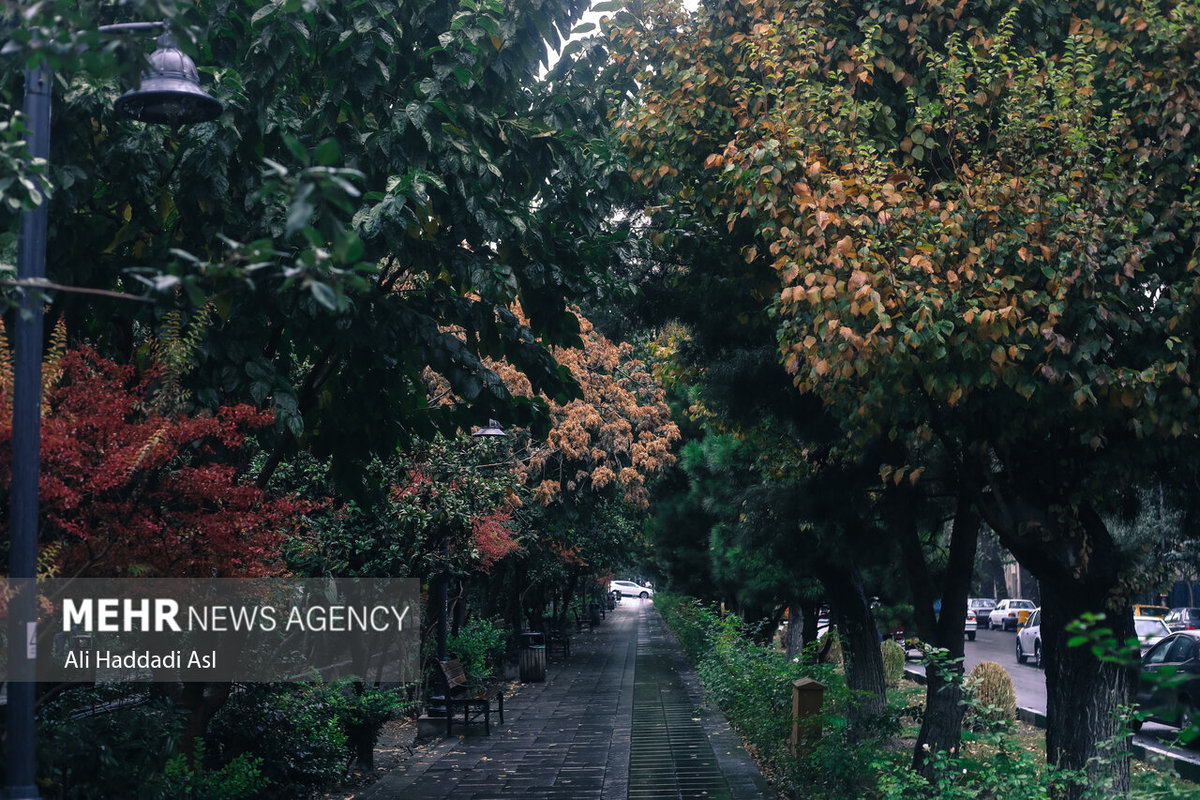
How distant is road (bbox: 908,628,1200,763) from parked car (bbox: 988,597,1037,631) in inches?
21.1

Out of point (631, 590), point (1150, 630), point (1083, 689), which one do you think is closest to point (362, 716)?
point (1083, 689)

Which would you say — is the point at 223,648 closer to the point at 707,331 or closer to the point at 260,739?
the point at 260,739

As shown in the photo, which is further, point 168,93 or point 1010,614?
point 1010,614

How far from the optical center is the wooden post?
10.3 meters

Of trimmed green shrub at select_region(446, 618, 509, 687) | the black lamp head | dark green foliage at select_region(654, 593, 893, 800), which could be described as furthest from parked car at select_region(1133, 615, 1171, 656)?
the black lamp head

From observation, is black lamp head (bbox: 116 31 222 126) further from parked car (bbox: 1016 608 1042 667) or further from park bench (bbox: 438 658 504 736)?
parked car (bbox: 1016 608 1042 667)

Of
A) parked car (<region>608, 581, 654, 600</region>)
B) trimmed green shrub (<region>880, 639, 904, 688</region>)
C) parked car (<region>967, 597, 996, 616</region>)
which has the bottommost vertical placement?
parked car (<region>608, 581, 654, 600</region>)

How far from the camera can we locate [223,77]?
22.7ft

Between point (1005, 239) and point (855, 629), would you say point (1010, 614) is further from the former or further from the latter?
point (1005, 239)

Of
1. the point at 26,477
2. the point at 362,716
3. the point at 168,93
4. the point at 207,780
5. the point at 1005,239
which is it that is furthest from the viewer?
the point at 362,716

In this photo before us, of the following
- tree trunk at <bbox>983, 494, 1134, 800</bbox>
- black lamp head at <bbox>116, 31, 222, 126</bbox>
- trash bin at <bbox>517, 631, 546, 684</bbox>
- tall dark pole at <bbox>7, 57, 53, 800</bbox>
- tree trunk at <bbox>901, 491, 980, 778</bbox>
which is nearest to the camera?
tall dark pole at <bbox>7, 57, 53, 800</bbox>

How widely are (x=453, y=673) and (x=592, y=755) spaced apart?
10.6ft

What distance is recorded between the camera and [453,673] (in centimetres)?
1623

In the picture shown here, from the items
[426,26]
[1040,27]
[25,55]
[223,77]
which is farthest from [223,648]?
[1040,27]
